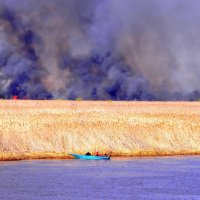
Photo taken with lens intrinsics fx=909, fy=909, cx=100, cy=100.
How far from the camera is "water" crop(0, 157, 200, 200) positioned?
40.2 metres

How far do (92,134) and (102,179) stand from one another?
1196 centimetres

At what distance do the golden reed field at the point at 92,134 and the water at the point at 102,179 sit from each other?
86.4 inches

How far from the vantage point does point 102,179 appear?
4459 centimetres

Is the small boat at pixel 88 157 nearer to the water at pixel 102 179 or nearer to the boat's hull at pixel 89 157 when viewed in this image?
the boat's hull at pixel 89 157

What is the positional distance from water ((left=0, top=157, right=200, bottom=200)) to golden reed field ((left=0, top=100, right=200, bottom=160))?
219 centimetres

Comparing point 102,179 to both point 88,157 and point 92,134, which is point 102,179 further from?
point 92,134

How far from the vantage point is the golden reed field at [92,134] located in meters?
53.2

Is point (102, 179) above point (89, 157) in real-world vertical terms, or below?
below

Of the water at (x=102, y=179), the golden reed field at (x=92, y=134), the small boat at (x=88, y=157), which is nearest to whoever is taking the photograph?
the water at (x=102, y=179)

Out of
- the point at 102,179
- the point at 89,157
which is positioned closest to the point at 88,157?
the point at 89,157

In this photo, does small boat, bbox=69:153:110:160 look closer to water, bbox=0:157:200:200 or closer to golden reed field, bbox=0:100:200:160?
water, bbox=0:157:200:200

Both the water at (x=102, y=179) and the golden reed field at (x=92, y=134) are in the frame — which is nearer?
the water at (x=102, y=179)

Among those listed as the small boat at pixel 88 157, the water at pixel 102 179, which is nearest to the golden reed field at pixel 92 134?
the small boat at pixel 88 157

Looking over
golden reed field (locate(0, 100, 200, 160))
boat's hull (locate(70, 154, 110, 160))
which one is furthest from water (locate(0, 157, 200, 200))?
golden reed field (locate(0, 100, 200, 160))
